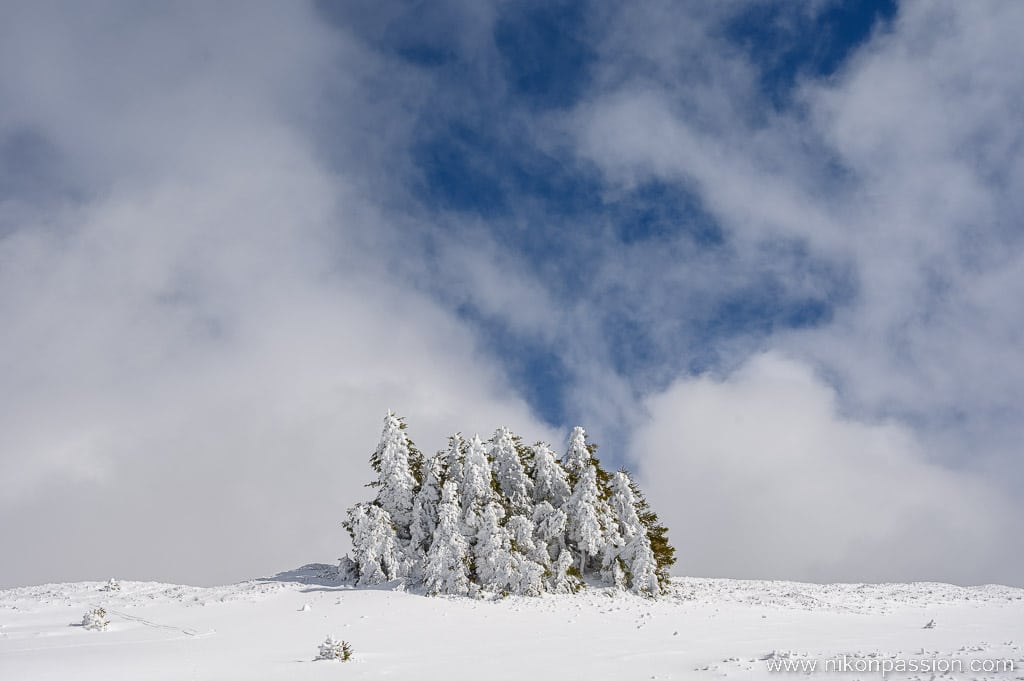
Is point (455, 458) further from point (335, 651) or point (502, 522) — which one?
point (335, 651)

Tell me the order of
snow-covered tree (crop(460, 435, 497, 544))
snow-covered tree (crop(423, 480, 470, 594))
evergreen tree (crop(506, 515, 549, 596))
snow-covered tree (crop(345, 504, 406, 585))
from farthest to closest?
snow-covered tree (crop(460, 435, 497, 544)) < snow-covered tree (crop(345, 504, 406, 585)) < evergreen tree (crop(506, 515, 549, 596)) < snow-covered tree (crop(423, 480, 470, 594))

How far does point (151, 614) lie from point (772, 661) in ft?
92.6

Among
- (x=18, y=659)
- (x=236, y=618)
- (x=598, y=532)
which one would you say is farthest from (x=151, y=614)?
(x=598, y=532)

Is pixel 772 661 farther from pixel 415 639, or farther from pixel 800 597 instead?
pixel 800 597

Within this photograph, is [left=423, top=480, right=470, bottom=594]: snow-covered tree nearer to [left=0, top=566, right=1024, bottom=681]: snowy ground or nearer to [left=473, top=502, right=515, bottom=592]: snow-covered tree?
[left=473, top=502, right=515, bottom=592]: snow-covered tree

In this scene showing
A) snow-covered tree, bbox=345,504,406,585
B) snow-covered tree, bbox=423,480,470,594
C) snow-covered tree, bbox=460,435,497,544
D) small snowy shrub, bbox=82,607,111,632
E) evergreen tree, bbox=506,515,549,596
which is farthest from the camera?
snow-covered tree, bbox=460,435,497,544

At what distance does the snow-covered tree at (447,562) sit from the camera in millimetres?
34531

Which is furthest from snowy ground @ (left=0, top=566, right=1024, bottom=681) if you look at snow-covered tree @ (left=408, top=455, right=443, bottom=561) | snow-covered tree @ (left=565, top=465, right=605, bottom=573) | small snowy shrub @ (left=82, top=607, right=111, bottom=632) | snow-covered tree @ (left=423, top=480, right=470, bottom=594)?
snow-covered tree @ (left=408, top=455, right=443, bottom=561)

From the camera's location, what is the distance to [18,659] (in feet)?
69.3

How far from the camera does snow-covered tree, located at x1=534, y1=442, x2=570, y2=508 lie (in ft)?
140

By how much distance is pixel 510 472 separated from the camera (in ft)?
140

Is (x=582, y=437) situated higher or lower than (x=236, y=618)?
higher

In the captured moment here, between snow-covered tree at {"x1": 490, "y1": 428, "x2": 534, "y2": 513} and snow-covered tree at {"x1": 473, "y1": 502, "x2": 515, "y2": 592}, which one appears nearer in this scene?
snow-covered tree at {"x1": 473, "y1": 502, "x2": 515, "y2": 592}

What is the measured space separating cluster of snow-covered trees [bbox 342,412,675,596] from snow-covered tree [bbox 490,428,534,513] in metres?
0.07
